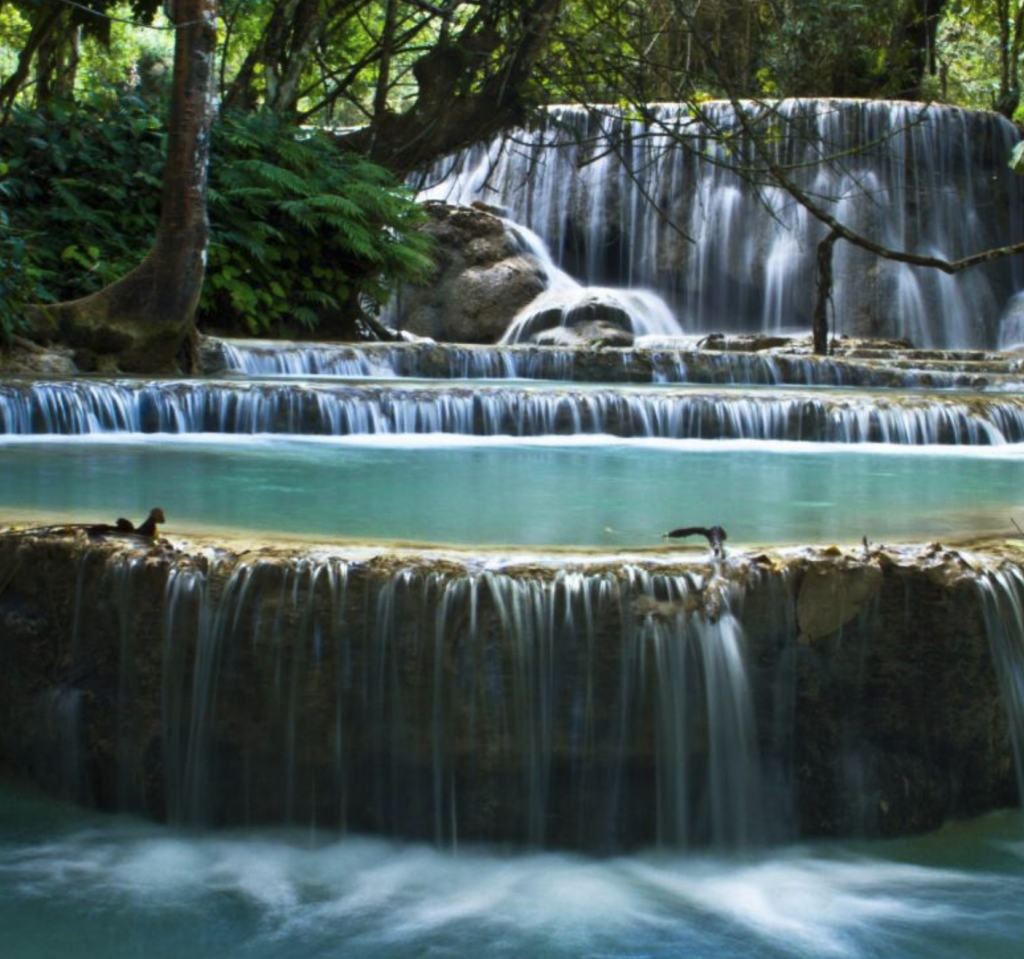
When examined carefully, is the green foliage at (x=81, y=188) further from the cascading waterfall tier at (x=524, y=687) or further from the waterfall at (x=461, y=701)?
the waterfall at (x=461, y=701)

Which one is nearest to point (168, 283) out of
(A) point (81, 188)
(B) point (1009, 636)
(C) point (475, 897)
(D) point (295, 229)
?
(A) point (81, 188)

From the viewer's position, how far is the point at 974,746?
386cm

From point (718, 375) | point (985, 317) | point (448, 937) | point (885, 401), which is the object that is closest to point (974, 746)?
point (448, 937)

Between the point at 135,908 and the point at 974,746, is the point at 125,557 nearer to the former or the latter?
the point at 135,908

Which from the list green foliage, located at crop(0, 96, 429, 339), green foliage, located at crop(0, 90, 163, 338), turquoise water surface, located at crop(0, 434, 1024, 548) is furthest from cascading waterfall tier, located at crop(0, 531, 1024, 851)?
green foliage, located at crop(0, 96, 429, 339)

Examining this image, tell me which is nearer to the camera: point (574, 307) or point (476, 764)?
point (476, 764)

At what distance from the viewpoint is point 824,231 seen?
20062 millimetres

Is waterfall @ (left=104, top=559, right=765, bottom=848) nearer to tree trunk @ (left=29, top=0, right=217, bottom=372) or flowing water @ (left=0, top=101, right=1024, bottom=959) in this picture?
flowing water @ (left=0, top=101, right=1024, bottom=959)

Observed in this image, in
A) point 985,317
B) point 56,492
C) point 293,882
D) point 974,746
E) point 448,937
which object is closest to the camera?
point 448,937

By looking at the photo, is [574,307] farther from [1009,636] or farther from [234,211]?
[1009,636]

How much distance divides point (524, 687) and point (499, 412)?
501 centimetres

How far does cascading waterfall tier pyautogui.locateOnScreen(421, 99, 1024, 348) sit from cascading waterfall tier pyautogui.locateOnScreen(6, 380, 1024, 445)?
10.6 m

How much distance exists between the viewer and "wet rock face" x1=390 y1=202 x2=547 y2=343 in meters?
18.6

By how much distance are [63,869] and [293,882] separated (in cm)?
57
